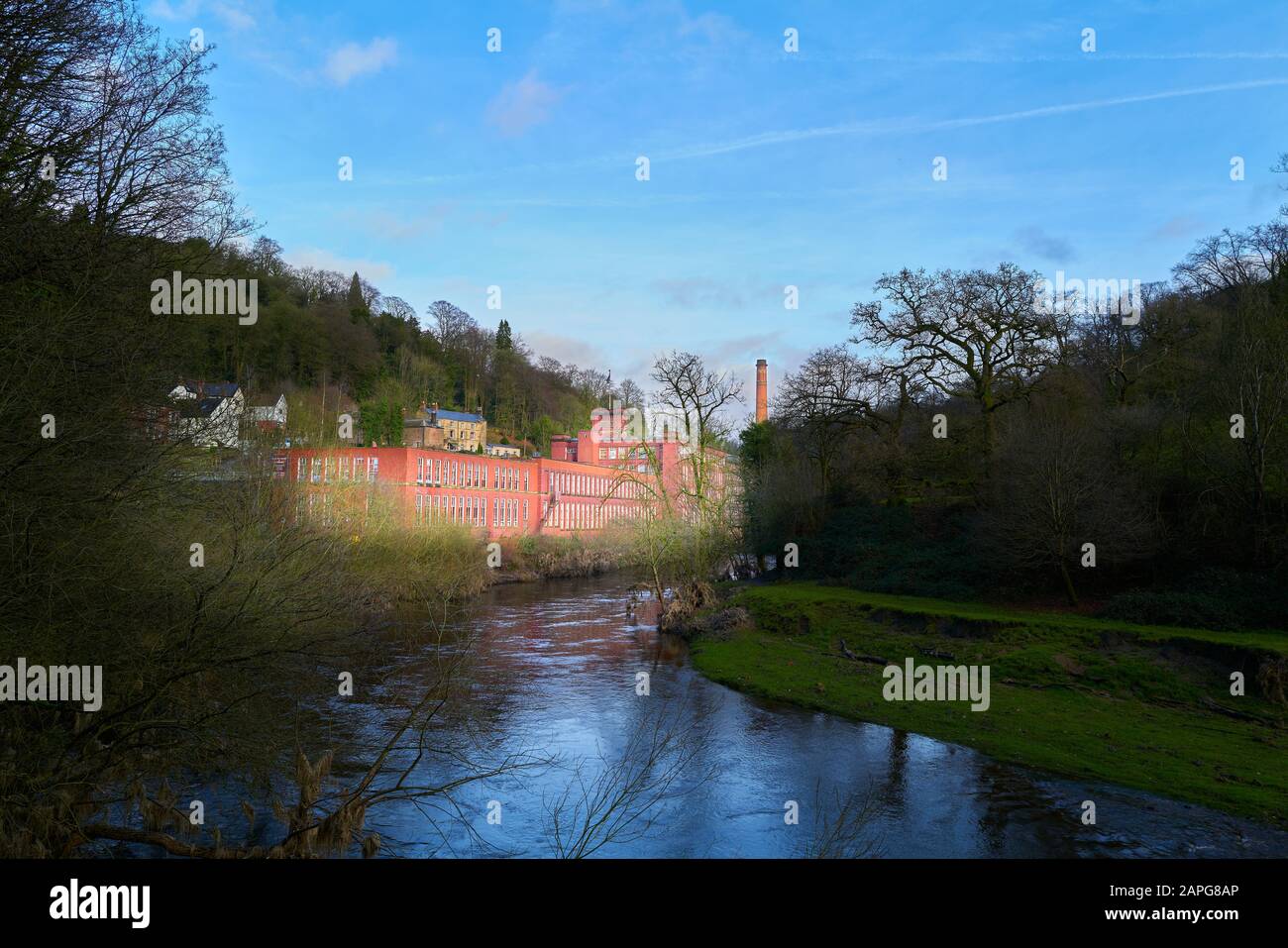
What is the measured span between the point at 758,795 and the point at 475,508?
162ft

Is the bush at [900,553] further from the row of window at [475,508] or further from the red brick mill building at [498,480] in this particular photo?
the row of window at [475,508]

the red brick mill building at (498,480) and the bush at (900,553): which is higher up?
the red brick mill building at (498,480)

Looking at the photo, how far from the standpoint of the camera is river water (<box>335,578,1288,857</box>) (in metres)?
10.6

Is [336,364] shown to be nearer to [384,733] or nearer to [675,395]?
[675,395]

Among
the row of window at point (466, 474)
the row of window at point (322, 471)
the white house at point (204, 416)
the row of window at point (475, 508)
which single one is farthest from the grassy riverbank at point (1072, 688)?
the row of window at point (466, 474)

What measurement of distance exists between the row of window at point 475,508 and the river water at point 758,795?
3138 centimetres

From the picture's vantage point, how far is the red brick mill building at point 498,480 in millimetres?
33562

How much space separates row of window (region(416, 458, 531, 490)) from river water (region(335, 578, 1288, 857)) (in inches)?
1452

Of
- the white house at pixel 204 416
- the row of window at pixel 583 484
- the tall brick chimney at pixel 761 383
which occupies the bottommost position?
the row of window at pixel 583 484

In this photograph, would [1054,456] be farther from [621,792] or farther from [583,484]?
[583,484]

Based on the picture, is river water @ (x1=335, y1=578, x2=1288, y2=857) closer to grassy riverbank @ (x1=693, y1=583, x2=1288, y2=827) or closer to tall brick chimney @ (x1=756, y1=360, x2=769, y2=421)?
grassy riverbank @ (x1=693, y1=583, x2=1288, y2=827)

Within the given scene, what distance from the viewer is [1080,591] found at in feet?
78.1

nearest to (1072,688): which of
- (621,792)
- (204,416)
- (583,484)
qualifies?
(621,792)

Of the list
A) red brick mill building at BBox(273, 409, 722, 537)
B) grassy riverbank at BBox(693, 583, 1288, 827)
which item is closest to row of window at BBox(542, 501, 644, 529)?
red brick mill building at BBox(273, 409, 722, 537)
